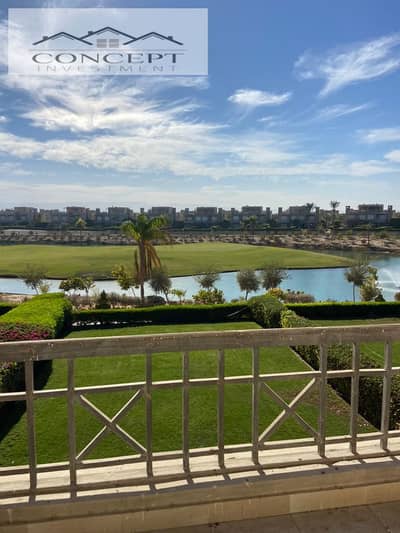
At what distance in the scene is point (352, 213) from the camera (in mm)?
145500

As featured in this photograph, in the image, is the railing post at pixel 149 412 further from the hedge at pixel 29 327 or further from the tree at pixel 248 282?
the tree at pixel 248 282

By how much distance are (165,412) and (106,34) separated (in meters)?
10.4

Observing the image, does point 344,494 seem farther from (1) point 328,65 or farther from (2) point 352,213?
(2) point 352,213

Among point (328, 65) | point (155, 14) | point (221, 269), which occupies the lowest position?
point (221, 269)

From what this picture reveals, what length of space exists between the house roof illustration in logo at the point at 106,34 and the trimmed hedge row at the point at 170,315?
940 cm

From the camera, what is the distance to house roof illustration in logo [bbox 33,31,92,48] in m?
10.9

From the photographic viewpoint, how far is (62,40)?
11.1 metres

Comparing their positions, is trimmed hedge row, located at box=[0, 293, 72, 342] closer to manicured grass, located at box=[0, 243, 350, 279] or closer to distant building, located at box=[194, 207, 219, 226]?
manicured grass, located at box=[0, 243, 350, 279]

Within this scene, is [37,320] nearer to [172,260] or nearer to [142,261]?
[142,261]

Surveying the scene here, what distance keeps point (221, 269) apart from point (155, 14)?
36346 mm

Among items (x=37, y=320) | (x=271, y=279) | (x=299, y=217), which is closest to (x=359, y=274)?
(x=271, y=279)

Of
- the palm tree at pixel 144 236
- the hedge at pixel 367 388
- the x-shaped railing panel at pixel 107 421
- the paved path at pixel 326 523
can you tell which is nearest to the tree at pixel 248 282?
the palm tree at pixel 144 236

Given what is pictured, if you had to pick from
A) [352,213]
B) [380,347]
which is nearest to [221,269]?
[380,347]

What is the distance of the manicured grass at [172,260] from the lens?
1715 inches
